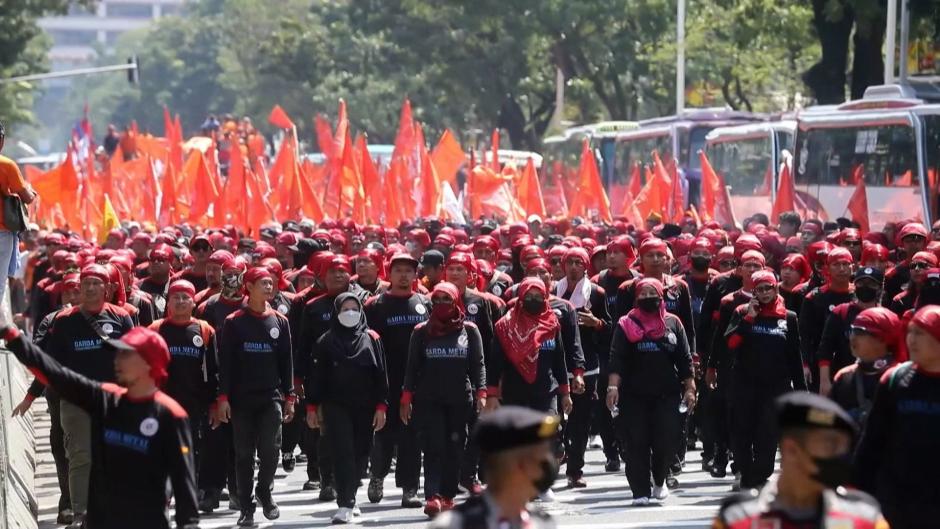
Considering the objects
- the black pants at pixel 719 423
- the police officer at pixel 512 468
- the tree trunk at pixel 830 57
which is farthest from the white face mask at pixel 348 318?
the tree trunk at pixel 830 57

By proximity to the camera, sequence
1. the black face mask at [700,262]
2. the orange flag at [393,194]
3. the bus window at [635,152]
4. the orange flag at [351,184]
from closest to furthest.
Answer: the black face mask at [700,262] → the orange flag at [351,184] → the orange flag at [393,194] → the bus window at [635,152]

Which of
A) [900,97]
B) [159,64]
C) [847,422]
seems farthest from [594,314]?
[159,64]

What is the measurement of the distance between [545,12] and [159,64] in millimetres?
72587

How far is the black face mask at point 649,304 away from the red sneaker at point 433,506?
1.89 m

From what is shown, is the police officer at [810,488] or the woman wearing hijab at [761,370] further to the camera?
the woman wearing hijab at [761,370]

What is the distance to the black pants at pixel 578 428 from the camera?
15.3 m

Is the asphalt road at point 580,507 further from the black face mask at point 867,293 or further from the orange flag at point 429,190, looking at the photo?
the orange flag at point 429,190

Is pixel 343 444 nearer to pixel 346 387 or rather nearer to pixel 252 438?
pixel 346 387

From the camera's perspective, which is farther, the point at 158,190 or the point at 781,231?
the point at 158,190

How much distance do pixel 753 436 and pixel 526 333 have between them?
1.67 metres

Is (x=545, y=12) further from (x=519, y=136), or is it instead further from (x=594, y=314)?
(x=594, y=314)

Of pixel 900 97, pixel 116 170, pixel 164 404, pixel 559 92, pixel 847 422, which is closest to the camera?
pixel 847 422

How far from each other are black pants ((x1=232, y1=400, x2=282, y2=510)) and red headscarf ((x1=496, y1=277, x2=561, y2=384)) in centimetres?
162

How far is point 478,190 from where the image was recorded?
103 feet
